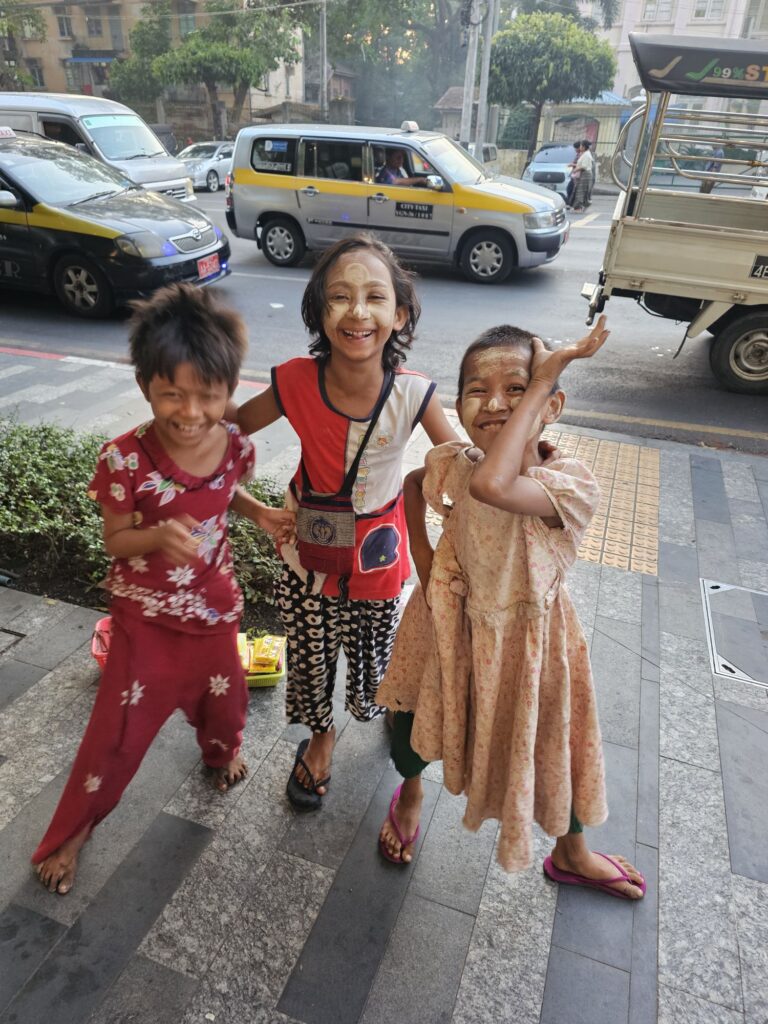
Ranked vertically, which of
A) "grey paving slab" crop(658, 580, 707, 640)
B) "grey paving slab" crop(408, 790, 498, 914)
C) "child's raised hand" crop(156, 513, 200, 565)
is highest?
"child's raised hand" crop(156, 513, 200, 565)

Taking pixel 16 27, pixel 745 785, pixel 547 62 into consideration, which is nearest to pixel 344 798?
pixel 745 785

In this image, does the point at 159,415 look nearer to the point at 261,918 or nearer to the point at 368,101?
the point at 261,918

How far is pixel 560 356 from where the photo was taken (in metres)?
1.45

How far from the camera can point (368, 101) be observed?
1435 inches

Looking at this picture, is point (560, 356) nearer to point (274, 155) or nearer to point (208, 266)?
point (208, 266)

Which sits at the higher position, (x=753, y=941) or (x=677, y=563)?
(x=753, y=941)

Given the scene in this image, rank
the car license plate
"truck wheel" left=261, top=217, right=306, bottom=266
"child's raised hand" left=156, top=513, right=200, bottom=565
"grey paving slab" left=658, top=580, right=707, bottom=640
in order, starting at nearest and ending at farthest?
"child's raised hand" left=156, top=513, right=200, bottom=565, "grey paving slab" left=658, top=580, right=707, bottom=640, the car license plate, "truck wheel" left=261, top=217, right=306, bottom=266

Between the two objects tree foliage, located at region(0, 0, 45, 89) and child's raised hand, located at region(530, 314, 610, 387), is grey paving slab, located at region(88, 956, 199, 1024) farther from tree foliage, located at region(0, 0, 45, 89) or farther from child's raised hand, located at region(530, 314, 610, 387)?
tree foliage, located at region(0, 0, 45, 89)

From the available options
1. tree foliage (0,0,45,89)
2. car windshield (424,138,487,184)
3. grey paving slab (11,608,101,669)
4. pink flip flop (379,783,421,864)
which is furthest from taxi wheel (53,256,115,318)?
tree foliage (0,0,45,89)

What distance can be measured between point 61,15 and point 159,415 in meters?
42.5

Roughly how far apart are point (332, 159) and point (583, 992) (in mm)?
9946

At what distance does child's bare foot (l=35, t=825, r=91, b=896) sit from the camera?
77.4 inches

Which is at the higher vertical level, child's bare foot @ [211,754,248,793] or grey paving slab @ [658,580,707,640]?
child's bare foot @ [211,754,248,793]

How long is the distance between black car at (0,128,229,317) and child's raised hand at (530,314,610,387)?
6620 mm
